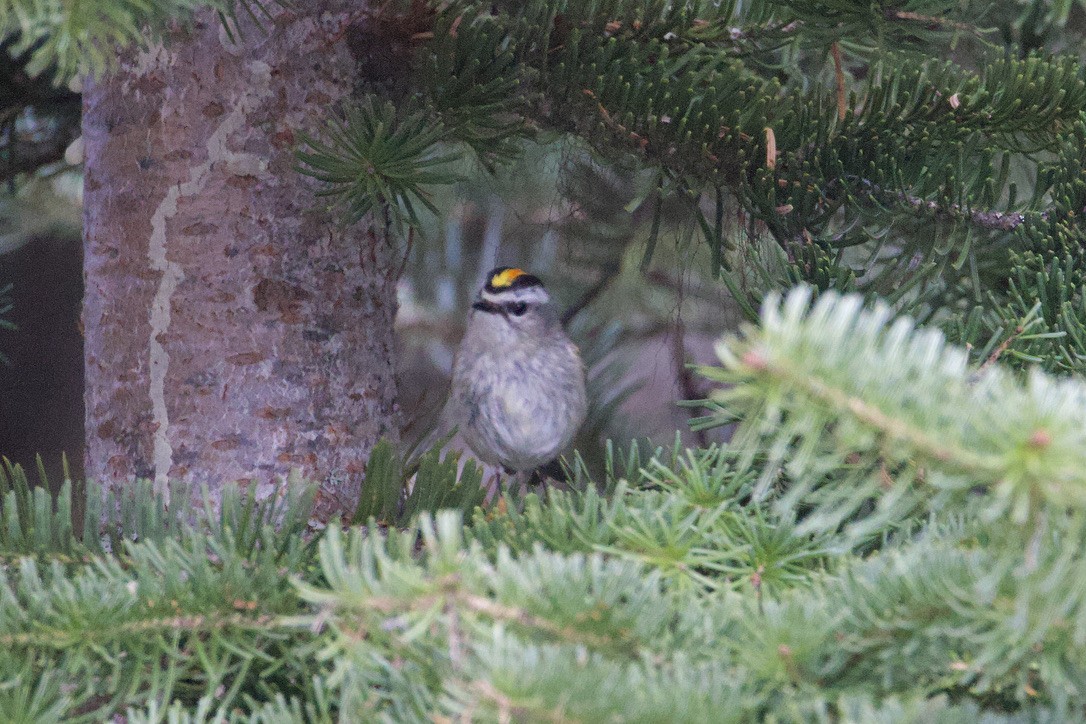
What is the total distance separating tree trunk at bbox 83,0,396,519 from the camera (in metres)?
1.08

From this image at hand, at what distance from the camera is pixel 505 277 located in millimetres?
1741

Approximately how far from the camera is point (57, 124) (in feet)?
4.91

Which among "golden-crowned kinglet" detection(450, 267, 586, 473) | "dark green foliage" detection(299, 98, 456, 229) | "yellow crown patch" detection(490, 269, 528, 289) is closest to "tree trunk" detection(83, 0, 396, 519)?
"dark green foliage" detection(299, 98, 456, 229)

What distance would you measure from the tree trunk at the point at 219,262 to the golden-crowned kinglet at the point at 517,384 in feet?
2.46

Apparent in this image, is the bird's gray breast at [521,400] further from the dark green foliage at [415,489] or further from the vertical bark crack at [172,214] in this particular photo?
the dark green foliage at [415,489]

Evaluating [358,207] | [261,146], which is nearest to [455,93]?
[358,207]

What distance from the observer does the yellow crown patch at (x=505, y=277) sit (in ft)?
5.68

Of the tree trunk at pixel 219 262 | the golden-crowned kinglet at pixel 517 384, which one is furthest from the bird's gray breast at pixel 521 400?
the tree trunk at pixel 219 262

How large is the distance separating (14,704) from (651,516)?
397 millimetres

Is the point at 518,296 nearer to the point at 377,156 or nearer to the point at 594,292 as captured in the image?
the point at 594,292

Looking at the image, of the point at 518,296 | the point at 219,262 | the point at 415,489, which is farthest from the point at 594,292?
the point at 415,489

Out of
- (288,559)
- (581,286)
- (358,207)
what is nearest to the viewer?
(288,559)

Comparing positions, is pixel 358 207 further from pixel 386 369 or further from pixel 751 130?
pixel 751 130

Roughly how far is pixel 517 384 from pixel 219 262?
883 millimetres
